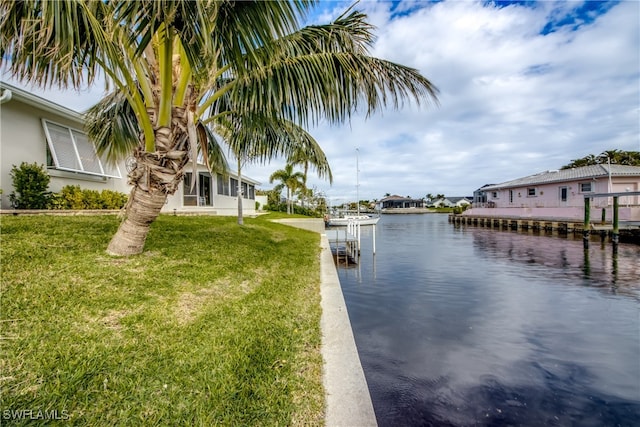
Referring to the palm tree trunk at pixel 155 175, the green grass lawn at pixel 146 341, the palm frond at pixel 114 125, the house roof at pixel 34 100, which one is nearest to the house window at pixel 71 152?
the house roof at pixel 34 100

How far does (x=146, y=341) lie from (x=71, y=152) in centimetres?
1062

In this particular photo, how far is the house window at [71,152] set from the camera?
9.19m

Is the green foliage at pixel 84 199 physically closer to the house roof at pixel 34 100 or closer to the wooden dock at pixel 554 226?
the house roof at pixel 34 100

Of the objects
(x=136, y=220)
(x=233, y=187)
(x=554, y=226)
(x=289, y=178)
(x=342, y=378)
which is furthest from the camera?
(x=289, y=178)

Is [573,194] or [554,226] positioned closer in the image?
[554,226]

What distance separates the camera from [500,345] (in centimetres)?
506

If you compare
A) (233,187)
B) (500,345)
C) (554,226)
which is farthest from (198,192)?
(554,226)

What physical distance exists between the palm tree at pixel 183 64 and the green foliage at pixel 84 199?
6.17 metres

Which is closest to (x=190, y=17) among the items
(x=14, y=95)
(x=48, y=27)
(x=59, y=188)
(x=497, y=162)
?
(x=48, y=27)

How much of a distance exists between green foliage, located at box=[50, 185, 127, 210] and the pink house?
25.9 meters

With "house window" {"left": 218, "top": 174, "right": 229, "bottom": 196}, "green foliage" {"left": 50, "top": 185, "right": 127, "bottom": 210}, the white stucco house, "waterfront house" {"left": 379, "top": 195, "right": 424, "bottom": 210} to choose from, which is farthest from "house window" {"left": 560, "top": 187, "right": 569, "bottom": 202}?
"waterfront house" {"left": 379, "top": 195, "right": 424, "bottom": 210}

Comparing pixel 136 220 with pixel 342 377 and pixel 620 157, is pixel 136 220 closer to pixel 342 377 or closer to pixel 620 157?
pixel 342 377

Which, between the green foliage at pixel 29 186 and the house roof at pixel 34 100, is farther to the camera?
the green foliage at pixel 29 186

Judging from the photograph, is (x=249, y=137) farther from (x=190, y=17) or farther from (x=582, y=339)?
(x=582, y=339)
